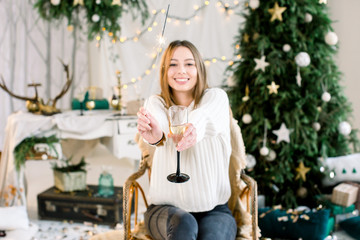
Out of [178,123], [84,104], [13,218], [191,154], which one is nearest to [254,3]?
[191,154]

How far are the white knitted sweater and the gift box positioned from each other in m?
1.39

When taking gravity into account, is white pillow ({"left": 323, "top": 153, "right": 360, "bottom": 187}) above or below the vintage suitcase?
above

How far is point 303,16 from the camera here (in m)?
2.62

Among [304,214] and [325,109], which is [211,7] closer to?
[325,109]

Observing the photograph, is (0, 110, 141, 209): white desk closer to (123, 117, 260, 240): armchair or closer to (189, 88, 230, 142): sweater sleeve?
(123, 117, 260, 240): armchair

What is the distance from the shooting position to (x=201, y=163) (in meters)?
1.57

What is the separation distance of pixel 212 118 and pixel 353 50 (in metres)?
2.60

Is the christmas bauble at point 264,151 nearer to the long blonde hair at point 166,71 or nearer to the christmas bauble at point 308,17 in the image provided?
the christmas bauble at point 308,17

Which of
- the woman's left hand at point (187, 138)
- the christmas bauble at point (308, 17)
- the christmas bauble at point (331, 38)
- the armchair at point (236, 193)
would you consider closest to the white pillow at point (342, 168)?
the christmas bauble at point (331, 38)

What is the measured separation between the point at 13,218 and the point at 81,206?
0.51 meters

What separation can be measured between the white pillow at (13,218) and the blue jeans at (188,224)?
142 centimetres

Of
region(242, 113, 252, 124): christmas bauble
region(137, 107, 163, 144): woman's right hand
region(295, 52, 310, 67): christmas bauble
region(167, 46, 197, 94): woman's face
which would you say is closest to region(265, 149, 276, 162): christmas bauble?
region(242, 113, 252, 124): christmas bauble

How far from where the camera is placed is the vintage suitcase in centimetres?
286

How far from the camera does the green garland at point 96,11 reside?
342 cm
